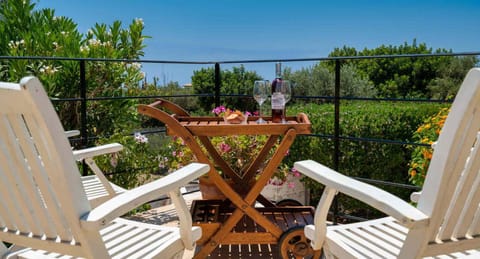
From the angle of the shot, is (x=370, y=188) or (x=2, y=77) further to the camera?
(x=2, y=77)

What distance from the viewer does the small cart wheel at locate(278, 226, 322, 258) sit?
2303 mm

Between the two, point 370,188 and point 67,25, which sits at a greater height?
point 67,25

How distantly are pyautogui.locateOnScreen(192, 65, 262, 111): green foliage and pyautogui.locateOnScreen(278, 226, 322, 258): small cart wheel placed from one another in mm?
5806

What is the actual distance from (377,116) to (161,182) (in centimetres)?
440

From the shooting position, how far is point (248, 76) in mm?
8797

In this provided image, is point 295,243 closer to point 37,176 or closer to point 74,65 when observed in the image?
point 37,176

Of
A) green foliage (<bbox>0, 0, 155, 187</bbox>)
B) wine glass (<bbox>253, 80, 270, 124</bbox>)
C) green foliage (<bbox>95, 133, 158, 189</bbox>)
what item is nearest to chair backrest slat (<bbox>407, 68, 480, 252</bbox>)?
wine glass (<bbox>253, 80, 270, 124</bbox>)

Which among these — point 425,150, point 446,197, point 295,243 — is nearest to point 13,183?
point 446,197

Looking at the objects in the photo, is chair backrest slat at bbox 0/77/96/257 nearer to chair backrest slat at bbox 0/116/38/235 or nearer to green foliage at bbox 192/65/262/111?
chair backrest slat at bbox 0/116/38/235

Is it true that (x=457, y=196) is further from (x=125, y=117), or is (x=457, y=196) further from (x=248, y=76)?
(x=248, y=76)

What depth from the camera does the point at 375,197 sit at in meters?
1.21

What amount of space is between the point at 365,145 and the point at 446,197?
12.5 ft

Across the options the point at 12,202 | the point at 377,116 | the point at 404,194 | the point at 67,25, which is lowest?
the point at 404,194

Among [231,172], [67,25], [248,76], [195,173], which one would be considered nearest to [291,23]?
[248,76]
